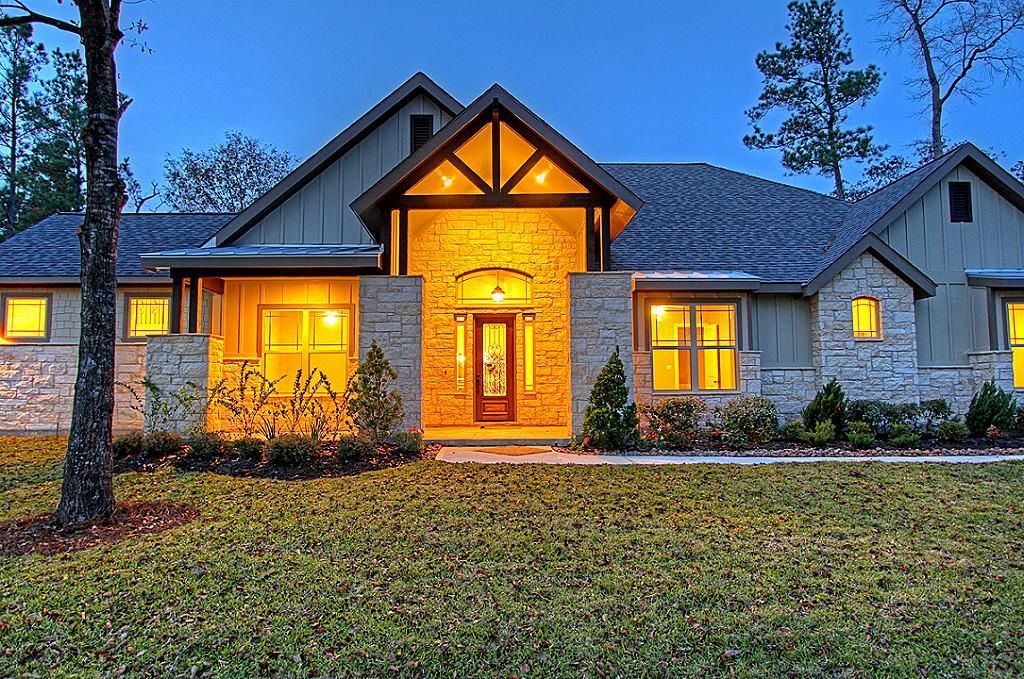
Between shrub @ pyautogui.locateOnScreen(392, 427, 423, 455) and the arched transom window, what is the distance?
3847 mm

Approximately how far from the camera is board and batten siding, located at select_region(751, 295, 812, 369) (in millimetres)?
10805

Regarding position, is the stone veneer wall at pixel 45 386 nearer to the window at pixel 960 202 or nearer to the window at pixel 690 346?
the window at pixel 690 346

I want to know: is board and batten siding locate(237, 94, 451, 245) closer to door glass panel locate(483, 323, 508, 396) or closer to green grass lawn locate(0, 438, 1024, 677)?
door glass panel locate(483, 323, 508, 396)

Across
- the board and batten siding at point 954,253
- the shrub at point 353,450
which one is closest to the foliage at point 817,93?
the board and batten siding at point 954,253

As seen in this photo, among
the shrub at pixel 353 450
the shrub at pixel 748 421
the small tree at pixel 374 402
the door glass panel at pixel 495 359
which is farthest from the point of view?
the door glass panel at pixel 495 359

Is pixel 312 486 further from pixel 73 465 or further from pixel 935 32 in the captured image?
pixel 935 32

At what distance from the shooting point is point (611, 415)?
8625 mm

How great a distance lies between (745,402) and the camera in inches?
377

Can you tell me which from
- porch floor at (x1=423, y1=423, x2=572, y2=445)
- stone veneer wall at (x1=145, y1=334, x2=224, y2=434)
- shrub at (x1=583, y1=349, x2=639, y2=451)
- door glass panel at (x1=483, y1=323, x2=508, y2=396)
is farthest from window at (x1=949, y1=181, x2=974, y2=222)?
stone veneer wall at (x1=145, y1=334, x2=224, y2=434)

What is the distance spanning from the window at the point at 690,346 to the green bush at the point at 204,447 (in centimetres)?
709

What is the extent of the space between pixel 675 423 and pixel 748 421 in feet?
4.26

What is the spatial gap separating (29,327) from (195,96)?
269ft

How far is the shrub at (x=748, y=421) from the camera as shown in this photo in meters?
9.18

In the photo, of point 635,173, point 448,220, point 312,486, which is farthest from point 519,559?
point 635,173
